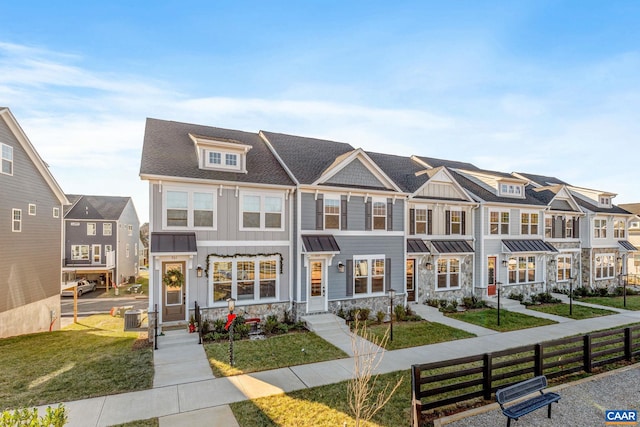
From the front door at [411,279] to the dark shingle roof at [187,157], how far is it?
8.64 metres

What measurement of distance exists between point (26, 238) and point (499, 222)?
26532 mm

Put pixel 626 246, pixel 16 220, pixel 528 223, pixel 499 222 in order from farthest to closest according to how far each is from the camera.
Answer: pixel 626 246
pixel 528 223
pixel 499 222
pixel 16 220

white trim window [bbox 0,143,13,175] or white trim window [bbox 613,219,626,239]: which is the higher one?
white trim window [bbox 0,143,13,175]

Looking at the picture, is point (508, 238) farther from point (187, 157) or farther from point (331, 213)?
point (187, 157)

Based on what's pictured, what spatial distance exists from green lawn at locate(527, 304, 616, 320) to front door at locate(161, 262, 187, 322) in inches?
733

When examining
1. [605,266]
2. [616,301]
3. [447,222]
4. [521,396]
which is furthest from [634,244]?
[521,396]

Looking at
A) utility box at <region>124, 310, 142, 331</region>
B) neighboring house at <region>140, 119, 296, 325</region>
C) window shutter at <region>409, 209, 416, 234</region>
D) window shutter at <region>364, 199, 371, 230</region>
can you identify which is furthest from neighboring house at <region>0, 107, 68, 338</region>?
window shutter at <region>409, 209, 416, 234</region>

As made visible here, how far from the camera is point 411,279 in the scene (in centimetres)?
1809

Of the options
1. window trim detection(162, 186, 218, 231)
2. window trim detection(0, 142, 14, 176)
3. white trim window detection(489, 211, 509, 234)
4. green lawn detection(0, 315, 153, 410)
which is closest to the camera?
green lawn detection(0, 315, 153, 410)

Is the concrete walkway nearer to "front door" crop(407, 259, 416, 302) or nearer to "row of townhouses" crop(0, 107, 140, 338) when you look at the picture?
"front door" crop(407, 259, 416, 302)

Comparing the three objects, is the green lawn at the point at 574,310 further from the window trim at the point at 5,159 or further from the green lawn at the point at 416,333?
the window trim at the point at 5,159

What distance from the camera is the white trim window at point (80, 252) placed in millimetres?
31219

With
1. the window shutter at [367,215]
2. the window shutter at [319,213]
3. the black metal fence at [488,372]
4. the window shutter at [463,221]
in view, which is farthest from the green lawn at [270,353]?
the window shutter at [463,221]

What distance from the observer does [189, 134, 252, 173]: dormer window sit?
13445 mm
